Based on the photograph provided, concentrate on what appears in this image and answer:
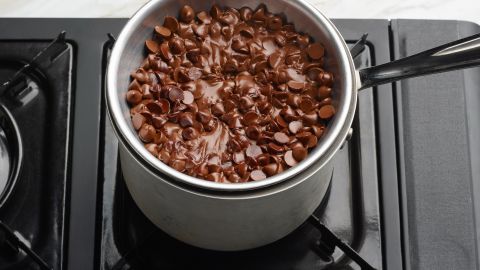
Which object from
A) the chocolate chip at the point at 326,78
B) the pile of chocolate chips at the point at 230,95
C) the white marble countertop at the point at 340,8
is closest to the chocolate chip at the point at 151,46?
the pile of chocolate chips at the point at 230,95

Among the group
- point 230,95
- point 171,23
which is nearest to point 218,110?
point 230,95

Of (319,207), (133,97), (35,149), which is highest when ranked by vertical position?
(133,97)

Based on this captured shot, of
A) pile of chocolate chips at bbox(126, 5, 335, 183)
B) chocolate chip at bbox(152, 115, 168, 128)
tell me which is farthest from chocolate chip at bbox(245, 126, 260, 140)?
chocolate chip at bbox(152, 115, 168, 128)

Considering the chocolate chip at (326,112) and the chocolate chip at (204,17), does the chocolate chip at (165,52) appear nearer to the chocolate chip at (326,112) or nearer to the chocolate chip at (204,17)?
the chocolate chip at (204,17)

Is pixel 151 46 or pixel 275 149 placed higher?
pixel 151 46

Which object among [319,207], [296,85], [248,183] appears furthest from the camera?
[319,207]

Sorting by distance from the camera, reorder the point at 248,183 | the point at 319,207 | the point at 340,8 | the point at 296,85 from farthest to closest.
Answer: the point at 340,8 < the point at 319,207 < the point at 296,85 < the point at 248,183

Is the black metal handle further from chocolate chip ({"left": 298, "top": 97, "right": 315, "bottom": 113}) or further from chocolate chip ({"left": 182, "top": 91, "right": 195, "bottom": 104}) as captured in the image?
chocolate chip ({"left": 182, "top": 91, "right": 195, "bottom": 104})

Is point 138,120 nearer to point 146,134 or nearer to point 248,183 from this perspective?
point 146,134
